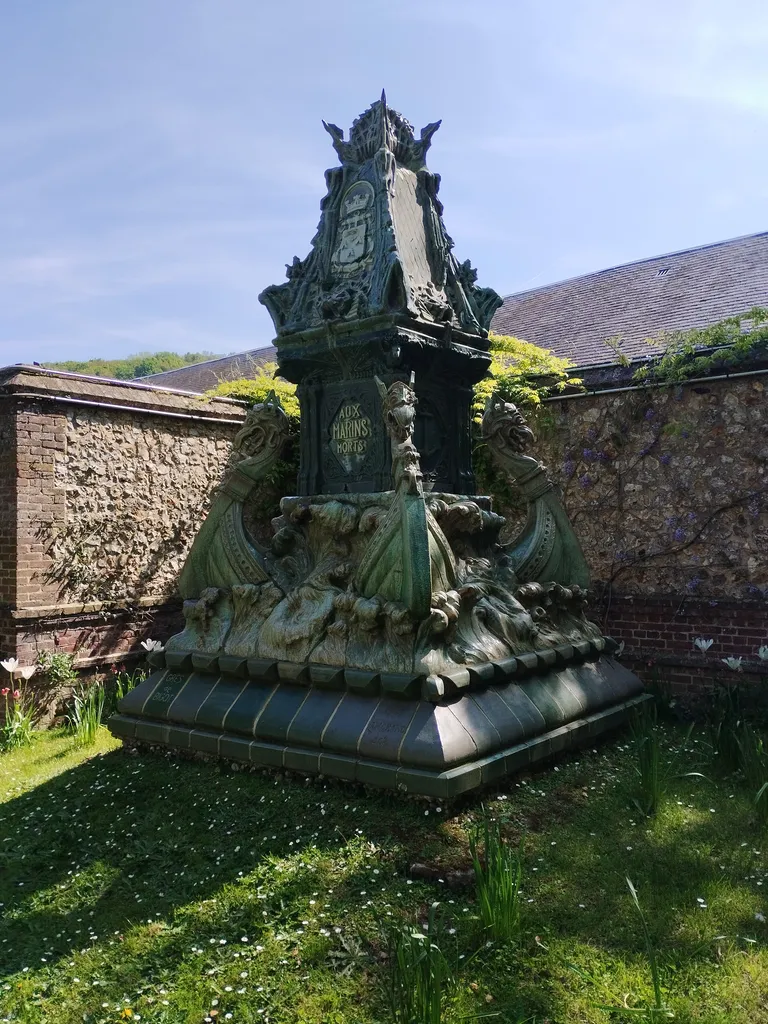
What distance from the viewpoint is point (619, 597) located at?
855 cm

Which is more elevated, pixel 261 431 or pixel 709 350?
pixel 709 350

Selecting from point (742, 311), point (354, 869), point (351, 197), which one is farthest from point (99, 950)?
point (742, 311)

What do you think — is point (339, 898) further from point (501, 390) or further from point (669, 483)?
point (501, 390)

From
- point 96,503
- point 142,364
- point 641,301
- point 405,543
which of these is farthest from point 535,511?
point 142,364

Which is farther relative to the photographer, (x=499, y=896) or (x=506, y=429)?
(x=506, y=429)

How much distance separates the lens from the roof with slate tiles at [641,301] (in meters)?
9.19

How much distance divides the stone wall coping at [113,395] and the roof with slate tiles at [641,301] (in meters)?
4.08

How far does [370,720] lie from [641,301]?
7.55m

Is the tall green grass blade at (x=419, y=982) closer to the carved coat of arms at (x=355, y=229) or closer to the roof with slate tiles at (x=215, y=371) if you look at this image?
the carved coat of arms at (x=355, y=229)

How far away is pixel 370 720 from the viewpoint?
15.7 feet

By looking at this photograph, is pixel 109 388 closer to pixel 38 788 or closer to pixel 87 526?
pixel 87 526

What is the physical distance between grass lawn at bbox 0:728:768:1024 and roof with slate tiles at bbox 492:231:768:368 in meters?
5.57

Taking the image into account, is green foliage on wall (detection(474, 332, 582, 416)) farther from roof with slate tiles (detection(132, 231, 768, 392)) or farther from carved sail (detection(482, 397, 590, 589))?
carved sail (detection(482, 397, 590, 589))

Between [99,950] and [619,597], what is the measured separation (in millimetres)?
6254
